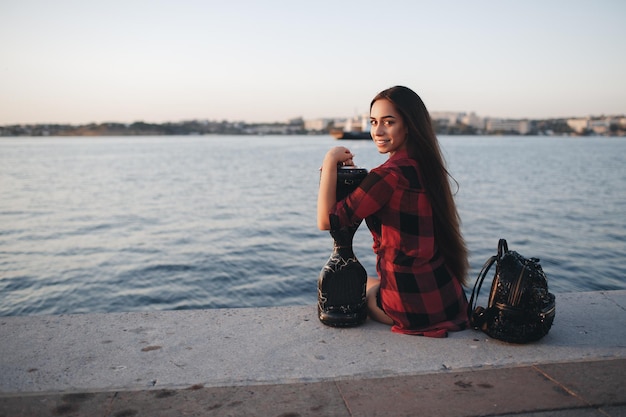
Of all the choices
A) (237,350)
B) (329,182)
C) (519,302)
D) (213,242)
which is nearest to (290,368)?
(237,350)

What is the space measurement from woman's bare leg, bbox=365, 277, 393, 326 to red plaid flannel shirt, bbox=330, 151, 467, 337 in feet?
0.43

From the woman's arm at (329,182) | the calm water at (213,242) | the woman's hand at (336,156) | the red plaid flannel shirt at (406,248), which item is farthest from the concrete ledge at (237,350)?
the calm water at (213,242)

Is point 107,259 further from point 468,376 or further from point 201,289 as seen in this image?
point 468,376

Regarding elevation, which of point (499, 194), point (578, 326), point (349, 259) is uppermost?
point (349, 259)

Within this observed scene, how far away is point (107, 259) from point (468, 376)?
9.96 meters

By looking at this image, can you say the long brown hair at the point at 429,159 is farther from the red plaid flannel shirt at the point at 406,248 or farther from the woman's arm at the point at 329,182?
the woman's arm at the point at 329,182

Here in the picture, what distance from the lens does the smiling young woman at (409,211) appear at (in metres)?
3.25

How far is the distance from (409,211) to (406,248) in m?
0.23

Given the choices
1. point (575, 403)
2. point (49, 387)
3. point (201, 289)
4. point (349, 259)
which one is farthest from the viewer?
point (201, 289)

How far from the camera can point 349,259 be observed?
357cm

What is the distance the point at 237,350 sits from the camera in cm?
320

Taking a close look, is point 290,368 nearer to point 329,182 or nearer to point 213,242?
point 329,182

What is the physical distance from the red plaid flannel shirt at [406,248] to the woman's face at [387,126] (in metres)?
0.08

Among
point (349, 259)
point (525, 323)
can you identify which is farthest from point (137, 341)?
point (525, 323)
